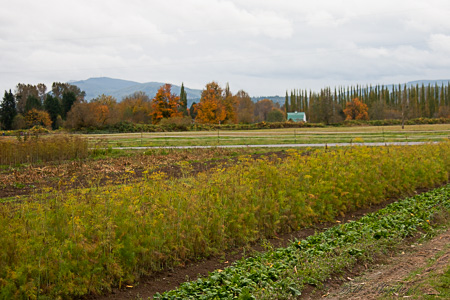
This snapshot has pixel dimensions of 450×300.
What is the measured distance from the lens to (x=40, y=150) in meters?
18.7

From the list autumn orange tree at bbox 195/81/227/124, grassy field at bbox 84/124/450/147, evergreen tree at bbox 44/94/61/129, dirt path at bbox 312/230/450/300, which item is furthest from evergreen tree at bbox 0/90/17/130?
dirt path at bbox 312/230/450/300

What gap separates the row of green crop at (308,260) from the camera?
216 inches

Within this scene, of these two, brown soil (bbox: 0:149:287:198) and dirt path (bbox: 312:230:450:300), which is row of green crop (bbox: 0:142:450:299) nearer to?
brown soil (bbox: 0:149:287:198)

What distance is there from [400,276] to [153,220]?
3.95 metres

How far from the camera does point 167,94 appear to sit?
73.4 m

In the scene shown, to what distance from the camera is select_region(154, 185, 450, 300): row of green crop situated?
18.0 feet

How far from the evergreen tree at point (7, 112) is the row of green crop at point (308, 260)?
70107mm

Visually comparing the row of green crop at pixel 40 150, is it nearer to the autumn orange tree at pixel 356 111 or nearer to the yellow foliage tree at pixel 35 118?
the yellow foliage tree at pixel 35 118

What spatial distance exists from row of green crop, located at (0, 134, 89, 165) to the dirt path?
15.9m

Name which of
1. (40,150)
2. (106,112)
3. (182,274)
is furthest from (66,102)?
(182,274)

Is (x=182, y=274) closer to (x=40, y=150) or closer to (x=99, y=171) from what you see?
(x=99, y=171)

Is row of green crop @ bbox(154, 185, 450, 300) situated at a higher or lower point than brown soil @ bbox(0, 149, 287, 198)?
lower

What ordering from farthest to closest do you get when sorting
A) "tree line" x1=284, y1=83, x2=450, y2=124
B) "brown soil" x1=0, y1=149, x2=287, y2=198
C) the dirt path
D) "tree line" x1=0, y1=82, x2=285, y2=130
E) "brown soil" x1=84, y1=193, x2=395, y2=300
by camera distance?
"tree line" x1=284, y1=83, x2=450, y2=124 < "tree line" x1=0, y1=82, x2=285, y2=130 < "brown soil" x1=0, y1=149, x2=287, y2=198 < "brown soil" x1=84, y1=193, x2=395, y2=300 < the dirt path

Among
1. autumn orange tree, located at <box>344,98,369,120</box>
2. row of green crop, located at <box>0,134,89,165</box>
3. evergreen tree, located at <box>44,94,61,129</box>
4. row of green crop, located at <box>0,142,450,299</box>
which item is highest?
evergreen tree, located at <box>44,94,61,129</box>
